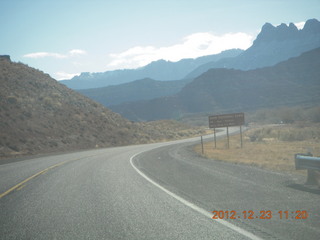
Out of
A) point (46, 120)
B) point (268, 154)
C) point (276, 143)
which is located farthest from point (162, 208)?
point (46, 120)

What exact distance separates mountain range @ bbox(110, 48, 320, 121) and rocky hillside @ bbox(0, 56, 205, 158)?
98.6 m

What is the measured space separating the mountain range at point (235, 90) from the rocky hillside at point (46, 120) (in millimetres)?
98596

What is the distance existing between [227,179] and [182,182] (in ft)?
4.86

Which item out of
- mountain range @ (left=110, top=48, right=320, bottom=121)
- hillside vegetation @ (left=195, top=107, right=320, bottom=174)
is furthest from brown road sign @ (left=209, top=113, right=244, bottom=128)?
mountain range @ (left=110, top=48, right=320, bottom=121)

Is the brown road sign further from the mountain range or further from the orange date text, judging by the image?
the mountain range

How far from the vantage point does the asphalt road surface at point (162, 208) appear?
193 inches

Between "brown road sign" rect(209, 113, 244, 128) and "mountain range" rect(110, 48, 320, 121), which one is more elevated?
"mountain range" rect(110, 48, 320, 121)

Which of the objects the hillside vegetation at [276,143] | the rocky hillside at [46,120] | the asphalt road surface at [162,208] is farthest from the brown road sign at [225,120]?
the asphalt road surface at [162,208]

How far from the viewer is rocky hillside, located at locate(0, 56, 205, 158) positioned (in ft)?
101

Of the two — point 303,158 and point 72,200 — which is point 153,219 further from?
point 303,158

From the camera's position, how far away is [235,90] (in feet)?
527

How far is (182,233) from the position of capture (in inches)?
189

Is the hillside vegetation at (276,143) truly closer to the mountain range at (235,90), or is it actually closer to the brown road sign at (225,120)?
the brown road sign at (225,120)

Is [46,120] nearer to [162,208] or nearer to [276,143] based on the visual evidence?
[276,143]
